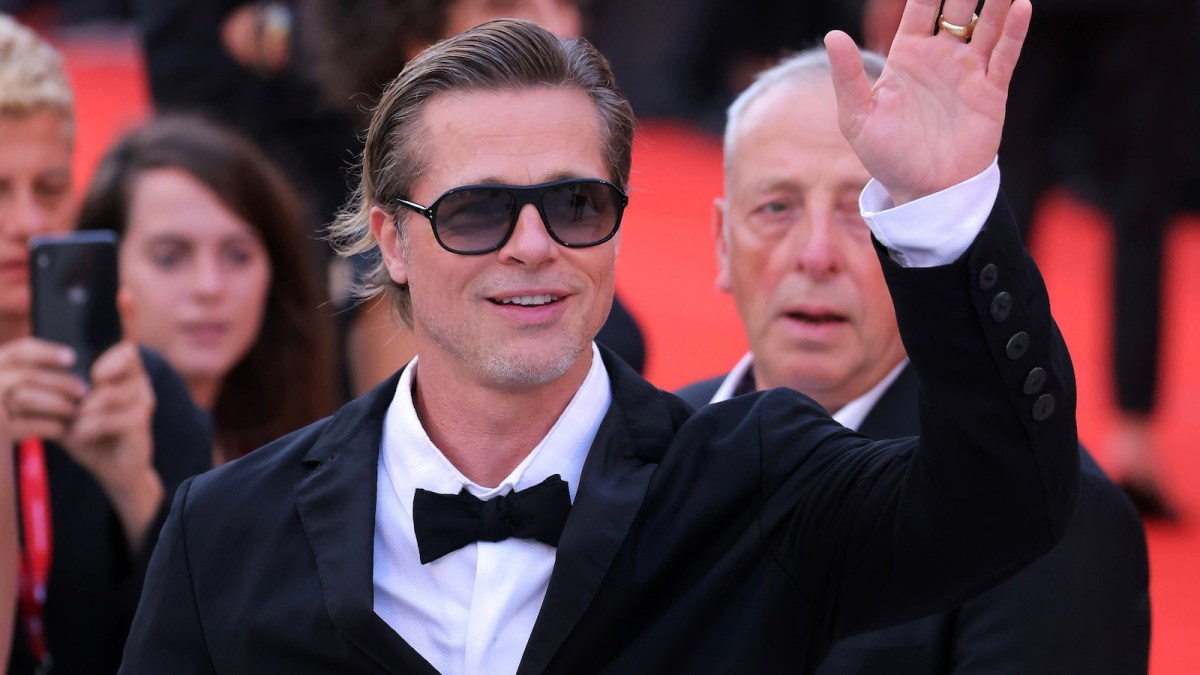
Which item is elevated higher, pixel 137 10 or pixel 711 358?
pixel 137 10

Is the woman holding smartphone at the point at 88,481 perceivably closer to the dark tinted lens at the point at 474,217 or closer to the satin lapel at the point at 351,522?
the satin lapel at the point at 351,522

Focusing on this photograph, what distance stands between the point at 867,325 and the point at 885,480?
3.50ft

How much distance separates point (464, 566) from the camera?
236 cm

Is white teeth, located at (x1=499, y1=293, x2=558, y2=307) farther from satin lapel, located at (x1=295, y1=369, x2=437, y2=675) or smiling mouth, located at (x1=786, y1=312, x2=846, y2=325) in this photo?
smiling mouth, located at (x1=786, y1=312, x2=846, y2=325)

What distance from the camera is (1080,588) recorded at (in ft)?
8.73

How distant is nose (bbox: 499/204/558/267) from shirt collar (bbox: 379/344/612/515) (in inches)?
8.1

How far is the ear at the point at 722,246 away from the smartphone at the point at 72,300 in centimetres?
120

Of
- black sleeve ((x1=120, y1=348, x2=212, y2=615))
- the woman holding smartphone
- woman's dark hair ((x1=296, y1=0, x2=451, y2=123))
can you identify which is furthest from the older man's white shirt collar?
woman's dark hair ((x1=296, y1=0, x2=451, y2=123))

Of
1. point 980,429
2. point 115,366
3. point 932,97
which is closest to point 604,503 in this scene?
point 980,429

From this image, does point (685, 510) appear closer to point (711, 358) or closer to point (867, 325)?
point (867, 325)

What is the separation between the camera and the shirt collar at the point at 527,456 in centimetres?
240

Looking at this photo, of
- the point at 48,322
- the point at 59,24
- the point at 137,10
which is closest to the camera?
the point at 48,322

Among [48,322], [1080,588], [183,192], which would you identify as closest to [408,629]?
[1080,588]

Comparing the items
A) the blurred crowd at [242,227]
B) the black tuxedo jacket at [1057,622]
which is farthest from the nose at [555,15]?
the black tuxedo jacket at [1057,622]
